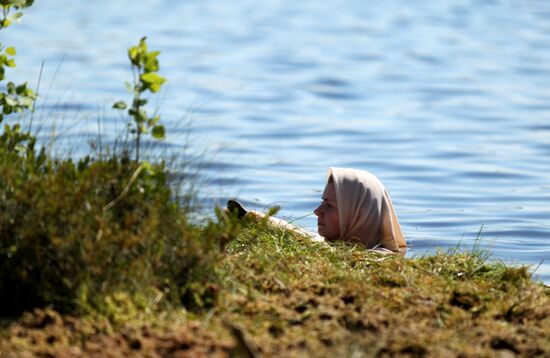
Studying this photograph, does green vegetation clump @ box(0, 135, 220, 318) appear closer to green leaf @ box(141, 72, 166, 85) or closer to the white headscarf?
green leaf @ box(141, 72, 166, 85)

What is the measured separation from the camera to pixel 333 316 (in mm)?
5973

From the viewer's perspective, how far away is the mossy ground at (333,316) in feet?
17.7

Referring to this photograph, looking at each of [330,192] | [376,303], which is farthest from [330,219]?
[376,303]

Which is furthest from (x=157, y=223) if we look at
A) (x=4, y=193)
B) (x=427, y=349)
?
(x=427, y=349)

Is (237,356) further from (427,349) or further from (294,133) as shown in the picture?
(294,133)

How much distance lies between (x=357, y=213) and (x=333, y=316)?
301 cm

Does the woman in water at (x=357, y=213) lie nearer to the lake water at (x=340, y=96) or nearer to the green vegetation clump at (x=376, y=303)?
the lake water at (x=340, y=96)

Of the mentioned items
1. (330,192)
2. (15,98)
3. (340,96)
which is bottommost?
(330,192)

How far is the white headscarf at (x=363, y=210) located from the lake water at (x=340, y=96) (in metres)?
0.37

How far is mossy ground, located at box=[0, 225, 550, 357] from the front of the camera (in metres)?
5.41

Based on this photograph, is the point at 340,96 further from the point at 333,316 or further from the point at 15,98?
the point at 333,316

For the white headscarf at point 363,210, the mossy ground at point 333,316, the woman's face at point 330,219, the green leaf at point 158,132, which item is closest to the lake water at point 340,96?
the woman's face at point 330,219

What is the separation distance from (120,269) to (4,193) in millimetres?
815

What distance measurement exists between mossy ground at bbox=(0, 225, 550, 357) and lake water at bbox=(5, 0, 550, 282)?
974 mm
